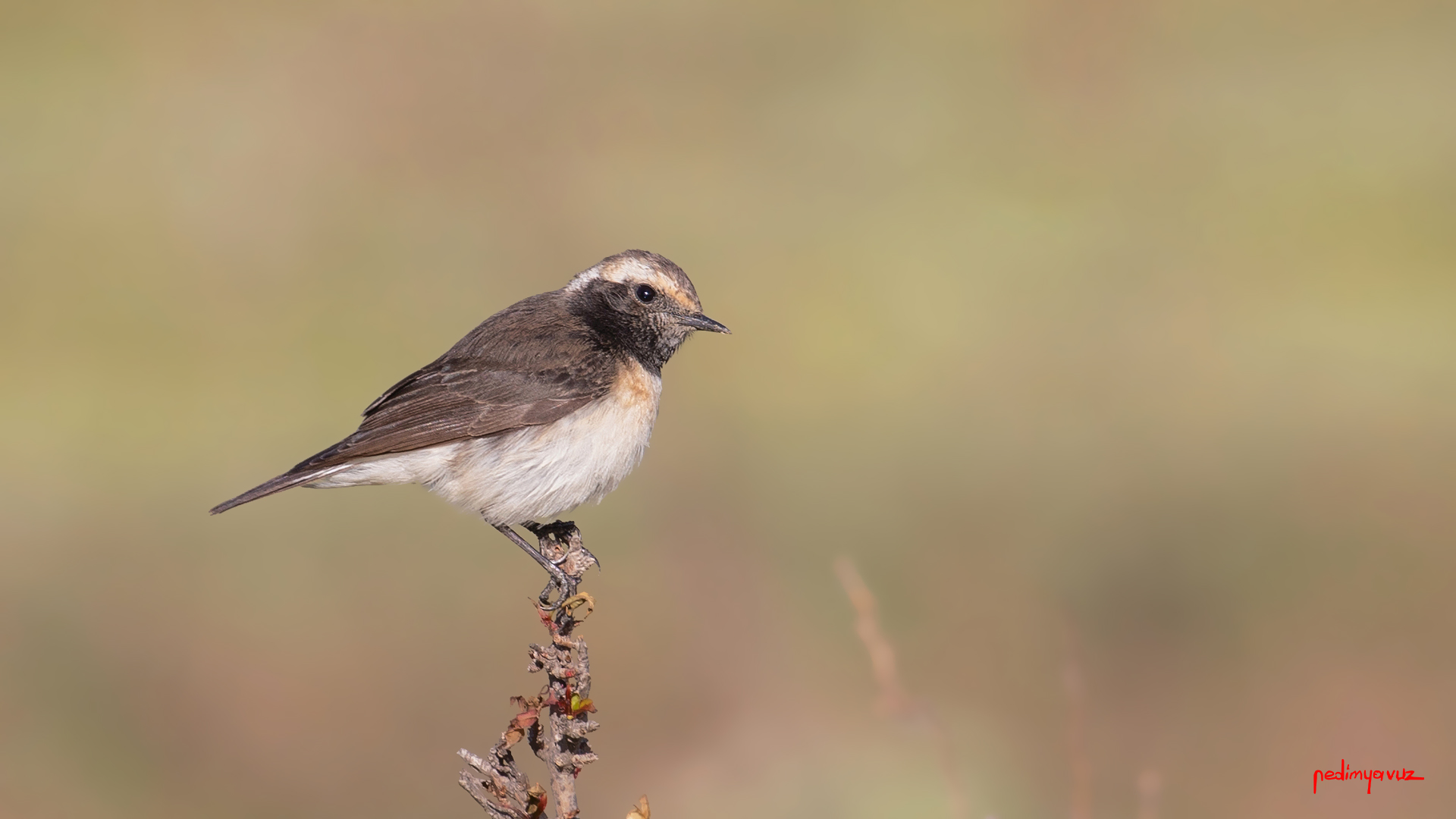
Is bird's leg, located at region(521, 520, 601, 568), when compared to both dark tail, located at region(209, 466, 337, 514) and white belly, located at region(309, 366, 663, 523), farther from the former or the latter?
dark tail, located at region(209, 466, 337, 514)

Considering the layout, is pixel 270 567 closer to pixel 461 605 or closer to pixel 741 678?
pixel 461 605

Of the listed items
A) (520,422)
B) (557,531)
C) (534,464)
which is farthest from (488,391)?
(557,531)

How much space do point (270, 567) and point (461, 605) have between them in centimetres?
188

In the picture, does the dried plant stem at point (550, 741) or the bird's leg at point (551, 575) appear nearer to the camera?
the dried plant stem at point (550, 741)

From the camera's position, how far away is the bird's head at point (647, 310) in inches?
253

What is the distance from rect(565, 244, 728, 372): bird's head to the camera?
642 cm

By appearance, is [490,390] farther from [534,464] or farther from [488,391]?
[534,464]

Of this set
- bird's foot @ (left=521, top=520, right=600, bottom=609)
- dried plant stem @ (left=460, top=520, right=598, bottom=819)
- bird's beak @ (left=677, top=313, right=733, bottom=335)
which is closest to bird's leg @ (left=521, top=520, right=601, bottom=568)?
bird's foot @ (left=521, top=520, right=600, bottom=609)

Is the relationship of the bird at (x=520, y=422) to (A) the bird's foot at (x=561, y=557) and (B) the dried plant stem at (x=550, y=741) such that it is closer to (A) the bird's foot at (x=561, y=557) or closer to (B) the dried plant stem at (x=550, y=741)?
(A) the bird's foot at (x=561, y=557)
